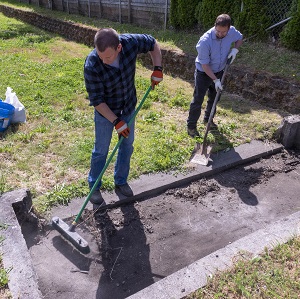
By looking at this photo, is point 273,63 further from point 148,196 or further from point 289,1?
point 148,196

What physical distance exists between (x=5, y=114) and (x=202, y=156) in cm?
279

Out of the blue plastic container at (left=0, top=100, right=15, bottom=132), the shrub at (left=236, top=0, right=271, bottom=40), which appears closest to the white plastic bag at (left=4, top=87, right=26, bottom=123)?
the blue plastic container at (left=0, top=100, right=15, bottom=132)

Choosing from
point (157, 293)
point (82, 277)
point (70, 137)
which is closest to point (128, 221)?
point (82, 277)

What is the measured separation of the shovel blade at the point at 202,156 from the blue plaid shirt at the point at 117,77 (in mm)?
1363

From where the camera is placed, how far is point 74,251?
10.5ft

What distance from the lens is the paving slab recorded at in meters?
2.43

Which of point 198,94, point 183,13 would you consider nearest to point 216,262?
point 198,94

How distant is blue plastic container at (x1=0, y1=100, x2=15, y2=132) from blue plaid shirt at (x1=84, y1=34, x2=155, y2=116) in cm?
227

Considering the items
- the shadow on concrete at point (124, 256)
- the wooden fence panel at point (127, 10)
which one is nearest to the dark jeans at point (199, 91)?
the shadow on concrete at point (124, 256)

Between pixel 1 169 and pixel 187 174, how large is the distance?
2.21 meters

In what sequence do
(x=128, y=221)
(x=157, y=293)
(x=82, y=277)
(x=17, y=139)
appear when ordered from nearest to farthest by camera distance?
(x=157, y=293) < (x=82, y=277) < (x=128, y=221) < (x=17, y=139)

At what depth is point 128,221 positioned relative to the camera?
141 inches

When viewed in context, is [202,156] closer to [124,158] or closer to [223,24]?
[124,158]

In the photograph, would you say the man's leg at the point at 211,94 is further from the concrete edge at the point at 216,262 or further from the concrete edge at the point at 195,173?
the concrete edge at the point at 216,262
